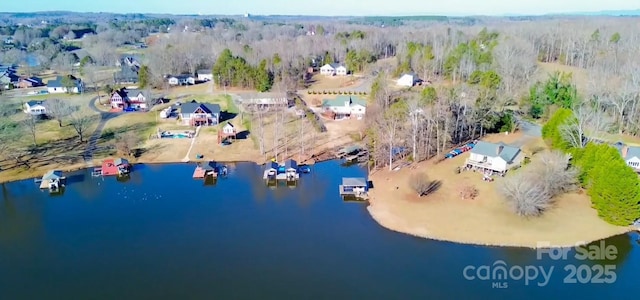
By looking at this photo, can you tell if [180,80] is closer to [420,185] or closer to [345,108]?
[345,108]

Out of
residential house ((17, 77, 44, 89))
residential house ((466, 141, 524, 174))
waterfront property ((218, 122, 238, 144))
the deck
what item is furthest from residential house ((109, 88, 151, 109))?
residential house ((466, 141, 524, 174))

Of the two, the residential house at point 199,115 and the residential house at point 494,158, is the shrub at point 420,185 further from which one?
the residential house at point 199,115

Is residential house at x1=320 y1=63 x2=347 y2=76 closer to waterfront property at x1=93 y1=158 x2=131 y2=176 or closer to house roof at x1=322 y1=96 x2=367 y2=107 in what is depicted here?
house roof at x1=322 y1=96 x2=367 y2=107

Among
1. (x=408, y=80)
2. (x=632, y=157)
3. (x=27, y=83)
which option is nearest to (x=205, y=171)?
(x=632, y=157)

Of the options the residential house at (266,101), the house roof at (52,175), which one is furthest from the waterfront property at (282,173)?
the residential house at (266,101)

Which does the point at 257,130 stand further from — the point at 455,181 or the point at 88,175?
the point at 455,181
